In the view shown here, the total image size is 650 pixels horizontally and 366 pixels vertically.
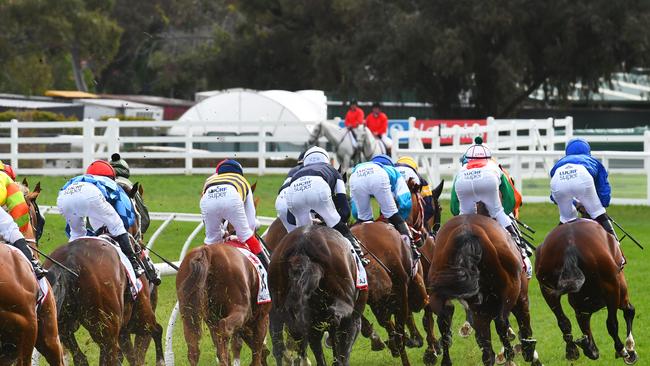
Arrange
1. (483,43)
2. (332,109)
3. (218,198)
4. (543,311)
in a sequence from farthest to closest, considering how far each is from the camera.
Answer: (332,109)
(483,43)
(543,311)
(218,198)

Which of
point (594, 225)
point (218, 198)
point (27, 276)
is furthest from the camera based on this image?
point (594, 225)

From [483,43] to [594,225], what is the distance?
30.7 metres

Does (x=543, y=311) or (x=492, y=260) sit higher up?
(x=492, y=260)

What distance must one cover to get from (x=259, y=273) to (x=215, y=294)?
0.56 meters

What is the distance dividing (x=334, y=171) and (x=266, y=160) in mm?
18941

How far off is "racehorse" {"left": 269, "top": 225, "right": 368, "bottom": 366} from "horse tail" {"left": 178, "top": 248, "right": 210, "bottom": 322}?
2.16 ft

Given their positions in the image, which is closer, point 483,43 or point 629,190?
point 629,190

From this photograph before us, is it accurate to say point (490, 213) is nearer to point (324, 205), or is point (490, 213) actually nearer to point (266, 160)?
point (324, 205)

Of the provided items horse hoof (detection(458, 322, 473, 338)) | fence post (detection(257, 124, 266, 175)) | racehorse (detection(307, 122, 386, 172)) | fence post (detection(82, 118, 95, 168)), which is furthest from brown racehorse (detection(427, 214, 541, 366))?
fence post (detection(257, 124, 266, 175))

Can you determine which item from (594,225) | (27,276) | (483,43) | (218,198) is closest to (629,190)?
(594,225)

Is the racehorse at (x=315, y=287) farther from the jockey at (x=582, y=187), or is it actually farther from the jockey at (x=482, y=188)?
the jockey at (x=582, y=187)

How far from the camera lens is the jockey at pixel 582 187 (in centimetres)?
1095

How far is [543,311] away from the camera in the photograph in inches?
536

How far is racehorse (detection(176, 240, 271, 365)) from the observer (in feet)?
30.6
